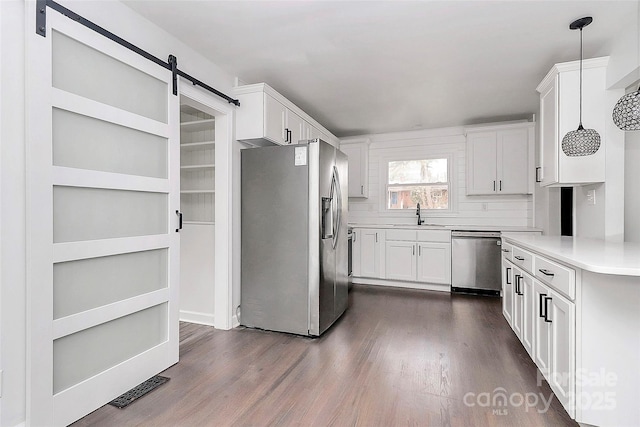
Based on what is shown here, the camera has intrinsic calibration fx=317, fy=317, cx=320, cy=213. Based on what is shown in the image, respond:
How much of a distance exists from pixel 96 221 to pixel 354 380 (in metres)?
1.88

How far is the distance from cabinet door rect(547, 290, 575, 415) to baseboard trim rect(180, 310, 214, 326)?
2.78m

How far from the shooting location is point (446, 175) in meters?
5.09

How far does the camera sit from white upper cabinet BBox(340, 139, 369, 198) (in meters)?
5.36

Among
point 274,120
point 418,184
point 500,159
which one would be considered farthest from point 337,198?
point 500,159

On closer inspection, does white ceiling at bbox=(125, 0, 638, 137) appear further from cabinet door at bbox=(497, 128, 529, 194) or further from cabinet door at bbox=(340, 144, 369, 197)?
cabinet door at bbox=(340, 144, 369, 197)

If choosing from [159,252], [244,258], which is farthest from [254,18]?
[244,258]

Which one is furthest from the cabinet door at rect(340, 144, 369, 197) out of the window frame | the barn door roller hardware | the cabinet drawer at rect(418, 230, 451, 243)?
the barn door roller hardware

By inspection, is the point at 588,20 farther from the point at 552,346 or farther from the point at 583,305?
the point at 552,346

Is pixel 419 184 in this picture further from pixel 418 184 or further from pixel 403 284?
pixel 403 284

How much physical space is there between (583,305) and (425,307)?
2.31 m

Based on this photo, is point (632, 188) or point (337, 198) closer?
point (632, 188)

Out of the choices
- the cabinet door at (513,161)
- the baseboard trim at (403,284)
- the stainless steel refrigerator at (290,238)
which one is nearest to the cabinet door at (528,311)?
the stainless steel refrigerator at (290,238)

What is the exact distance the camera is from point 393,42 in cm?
253

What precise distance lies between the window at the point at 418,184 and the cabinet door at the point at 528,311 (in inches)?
114
